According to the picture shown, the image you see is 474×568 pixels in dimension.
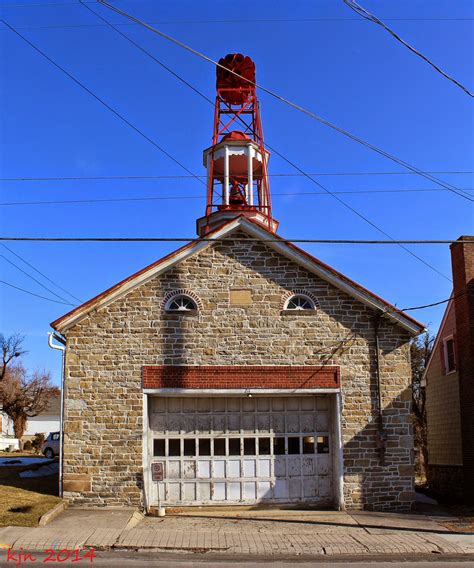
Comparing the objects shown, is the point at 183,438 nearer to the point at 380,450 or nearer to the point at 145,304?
the point at 145,304

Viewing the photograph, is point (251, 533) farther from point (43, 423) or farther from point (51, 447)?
point (43, 423)

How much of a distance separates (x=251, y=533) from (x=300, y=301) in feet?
19.4

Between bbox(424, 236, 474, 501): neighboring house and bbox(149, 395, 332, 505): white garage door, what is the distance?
4.64 metres

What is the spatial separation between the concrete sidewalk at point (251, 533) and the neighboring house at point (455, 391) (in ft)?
13.8

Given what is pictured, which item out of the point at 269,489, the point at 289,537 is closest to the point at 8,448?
the point at 269,489

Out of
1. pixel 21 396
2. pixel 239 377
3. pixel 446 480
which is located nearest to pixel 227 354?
pixel 239 377

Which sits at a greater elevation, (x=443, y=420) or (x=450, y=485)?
(x=443, y=420)

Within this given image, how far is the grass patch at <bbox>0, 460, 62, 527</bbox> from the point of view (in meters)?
13.3

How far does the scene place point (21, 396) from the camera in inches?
2084

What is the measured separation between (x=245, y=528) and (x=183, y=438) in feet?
10.5

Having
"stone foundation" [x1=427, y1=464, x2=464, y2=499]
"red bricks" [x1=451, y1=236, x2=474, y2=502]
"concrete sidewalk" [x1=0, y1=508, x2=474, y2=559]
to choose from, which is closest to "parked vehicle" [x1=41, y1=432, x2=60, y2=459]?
"stone foundation" [x1=427, y1=464, x2=464, y2=499]

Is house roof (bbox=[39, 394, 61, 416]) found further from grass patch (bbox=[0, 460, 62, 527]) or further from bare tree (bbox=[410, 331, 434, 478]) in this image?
grass patch (bbox=[0, 460, 62, 527])

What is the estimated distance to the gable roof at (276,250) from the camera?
53.6 feet

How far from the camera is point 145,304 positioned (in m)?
16.5
